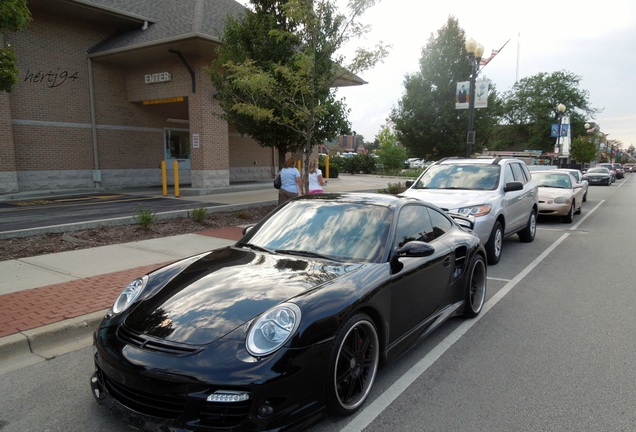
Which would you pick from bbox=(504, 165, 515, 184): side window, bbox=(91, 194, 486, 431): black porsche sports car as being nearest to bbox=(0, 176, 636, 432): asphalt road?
bbox=(91, 194, 486, 431): black porsche sports car

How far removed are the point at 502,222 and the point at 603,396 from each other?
4970 millimetres

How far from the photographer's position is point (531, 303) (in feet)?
18.1

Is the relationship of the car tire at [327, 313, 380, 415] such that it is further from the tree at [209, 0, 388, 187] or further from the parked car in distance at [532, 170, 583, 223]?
the parked car in distance at [532, 170, 583, 223]

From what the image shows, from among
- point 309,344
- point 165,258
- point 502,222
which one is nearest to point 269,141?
point 165,258

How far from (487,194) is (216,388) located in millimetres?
6761

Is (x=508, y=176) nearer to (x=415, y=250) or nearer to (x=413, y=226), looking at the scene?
(x=413, y=226)

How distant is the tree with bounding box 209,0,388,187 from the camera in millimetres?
9117

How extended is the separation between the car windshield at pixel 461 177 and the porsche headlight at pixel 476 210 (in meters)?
0.97

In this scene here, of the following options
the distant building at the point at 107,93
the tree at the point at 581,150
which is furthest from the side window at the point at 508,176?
the tree at the point at 581,150

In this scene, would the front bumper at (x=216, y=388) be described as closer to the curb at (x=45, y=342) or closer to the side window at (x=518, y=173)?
the curb at (x=45, y=342)

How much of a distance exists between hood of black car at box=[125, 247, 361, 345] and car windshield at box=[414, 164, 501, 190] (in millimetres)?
5765

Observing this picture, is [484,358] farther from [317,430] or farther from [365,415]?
[317,430]

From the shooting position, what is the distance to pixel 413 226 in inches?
159

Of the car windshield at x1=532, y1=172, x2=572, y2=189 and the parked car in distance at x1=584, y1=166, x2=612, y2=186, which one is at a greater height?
the car windshield at x1=532, y1=172, x2=572, y2=189
